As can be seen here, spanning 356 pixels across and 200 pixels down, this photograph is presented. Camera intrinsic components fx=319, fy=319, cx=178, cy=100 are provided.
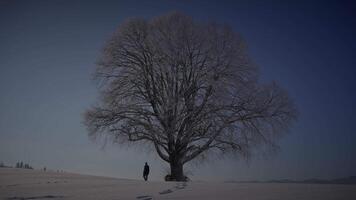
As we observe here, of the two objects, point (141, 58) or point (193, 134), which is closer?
point (193, 134)

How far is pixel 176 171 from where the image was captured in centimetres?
1947

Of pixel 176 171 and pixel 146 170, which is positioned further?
pixel 176 171

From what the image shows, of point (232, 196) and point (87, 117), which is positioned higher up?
point (87, 117)

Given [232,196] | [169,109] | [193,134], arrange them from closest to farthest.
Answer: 1. [232,196]
2. [169,109]
3. [193,134]

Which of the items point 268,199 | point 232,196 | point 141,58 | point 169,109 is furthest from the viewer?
point 141,58

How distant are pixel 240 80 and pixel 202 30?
12.7 feet

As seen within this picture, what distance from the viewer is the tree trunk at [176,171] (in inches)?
762

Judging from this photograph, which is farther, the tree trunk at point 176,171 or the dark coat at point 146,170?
the tree trunk at point 176,171

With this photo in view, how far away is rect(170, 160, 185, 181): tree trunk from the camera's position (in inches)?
762

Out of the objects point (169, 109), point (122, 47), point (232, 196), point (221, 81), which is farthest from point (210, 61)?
point (232, 196)

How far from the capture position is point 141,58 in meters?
20.5

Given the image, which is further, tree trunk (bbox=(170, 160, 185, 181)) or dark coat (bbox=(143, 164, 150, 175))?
tree trunk (bbox=(170, 160, 185, 181))

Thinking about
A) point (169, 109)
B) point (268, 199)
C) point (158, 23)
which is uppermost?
point (158, 23)

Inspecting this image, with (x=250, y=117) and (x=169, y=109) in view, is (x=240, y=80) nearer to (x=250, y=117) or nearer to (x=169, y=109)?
(x=250, y=117)
